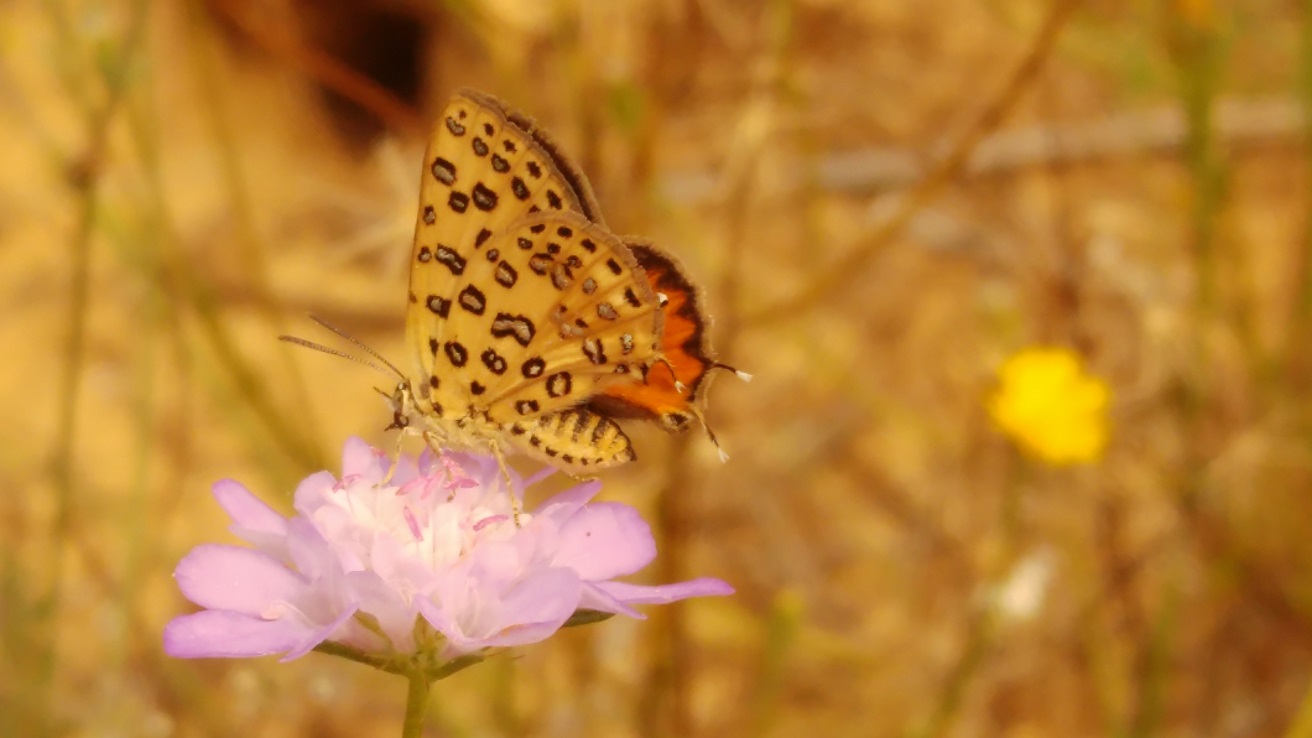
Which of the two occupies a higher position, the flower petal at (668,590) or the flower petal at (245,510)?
the flower petal at (245,510)

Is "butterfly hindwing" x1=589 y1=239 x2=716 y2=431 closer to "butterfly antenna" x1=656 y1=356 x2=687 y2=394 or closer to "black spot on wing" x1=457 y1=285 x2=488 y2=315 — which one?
"butterfly antenna" x1=656 y1=356 x2=687 y2=394

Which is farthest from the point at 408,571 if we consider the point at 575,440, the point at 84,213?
the point at 84,213

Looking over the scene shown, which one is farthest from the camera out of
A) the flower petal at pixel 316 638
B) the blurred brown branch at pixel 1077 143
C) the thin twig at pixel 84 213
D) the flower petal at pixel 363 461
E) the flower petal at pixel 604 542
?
the blurred brown branch at pixel 1077 143

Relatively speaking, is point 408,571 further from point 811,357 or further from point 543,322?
point 811,357

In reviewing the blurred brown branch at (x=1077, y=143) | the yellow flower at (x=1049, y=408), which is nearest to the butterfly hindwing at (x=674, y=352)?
the yellow flower at (x=1049, y=408)

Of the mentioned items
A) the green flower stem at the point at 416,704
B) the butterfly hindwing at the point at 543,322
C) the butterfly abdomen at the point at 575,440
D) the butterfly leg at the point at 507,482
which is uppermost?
the butterfly hindwing at the point at 543,322

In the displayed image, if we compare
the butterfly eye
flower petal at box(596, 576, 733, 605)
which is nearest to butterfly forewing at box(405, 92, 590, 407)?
the butterfly eye

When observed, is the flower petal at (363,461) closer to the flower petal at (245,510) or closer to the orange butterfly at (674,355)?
the flower petal at (245,510)

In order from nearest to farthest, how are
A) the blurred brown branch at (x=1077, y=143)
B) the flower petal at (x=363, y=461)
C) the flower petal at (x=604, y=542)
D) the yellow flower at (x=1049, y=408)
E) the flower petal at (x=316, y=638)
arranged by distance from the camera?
1. the flower petal at (x=316, y=638)
2. the flower petal at (x=604, y=542)
3. the flower petal at (x=363, y=461)
4. the yellow flower at (x=1049, y=408)
5. the blurred brown branch at (x=1077, y=143)
